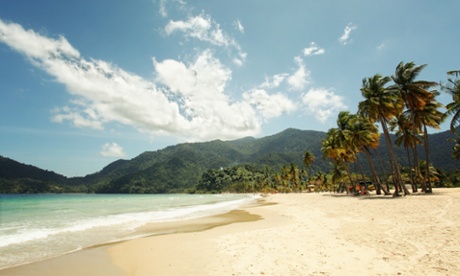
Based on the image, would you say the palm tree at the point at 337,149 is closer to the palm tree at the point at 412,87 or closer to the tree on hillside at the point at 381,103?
the tree on hillside at the point at 381,103

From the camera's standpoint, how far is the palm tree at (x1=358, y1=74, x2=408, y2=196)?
28.2 m

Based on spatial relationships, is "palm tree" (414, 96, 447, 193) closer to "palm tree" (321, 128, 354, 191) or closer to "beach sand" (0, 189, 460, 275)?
"palm tree" (321, 128, 354, 191)

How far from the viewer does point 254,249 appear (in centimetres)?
906

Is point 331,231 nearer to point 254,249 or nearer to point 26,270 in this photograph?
point 254,249

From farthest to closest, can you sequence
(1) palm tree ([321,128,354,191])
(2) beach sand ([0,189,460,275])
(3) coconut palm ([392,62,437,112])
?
1. (1) palm tree ([321,128,354,191])
2. (3) coconut palm ([392,62,437,112])
3. (2) beach sand ([0,189,460,275])

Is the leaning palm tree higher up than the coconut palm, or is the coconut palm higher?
the coconut palm

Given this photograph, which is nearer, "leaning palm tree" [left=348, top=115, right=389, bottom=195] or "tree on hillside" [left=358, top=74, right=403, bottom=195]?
"tree on hillside" [left=358, top=74, right=403, bottom=195]

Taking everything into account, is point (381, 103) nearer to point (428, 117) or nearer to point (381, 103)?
point (381, 103)

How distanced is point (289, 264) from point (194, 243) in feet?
16.9

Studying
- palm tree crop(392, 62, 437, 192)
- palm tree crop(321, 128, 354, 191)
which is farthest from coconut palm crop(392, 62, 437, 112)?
palm tree crop(321, 128, 354, 191)

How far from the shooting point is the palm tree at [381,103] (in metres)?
28.2

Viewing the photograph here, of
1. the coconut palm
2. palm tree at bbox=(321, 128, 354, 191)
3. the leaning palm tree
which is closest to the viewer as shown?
the coconut palm

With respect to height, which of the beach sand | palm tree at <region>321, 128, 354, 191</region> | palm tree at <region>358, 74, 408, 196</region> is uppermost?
palm tree at <region>358, 74, 408, 196</region>

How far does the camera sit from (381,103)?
28406 mm
